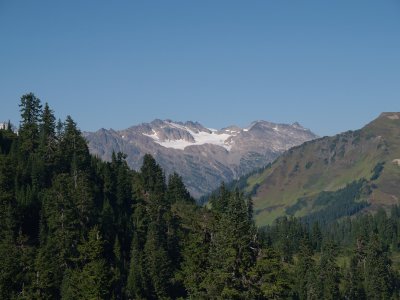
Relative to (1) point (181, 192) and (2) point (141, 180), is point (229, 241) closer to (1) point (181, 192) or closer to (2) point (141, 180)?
(2) point (141, 180)

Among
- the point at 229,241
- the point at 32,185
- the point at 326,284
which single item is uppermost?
the point at 32,185

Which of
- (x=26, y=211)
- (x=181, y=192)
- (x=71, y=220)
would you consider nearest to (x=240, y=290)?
(x=71, y=220)

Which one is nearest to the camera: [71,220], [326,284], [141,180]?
[71,220]

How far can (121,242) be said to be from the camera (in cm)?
12788

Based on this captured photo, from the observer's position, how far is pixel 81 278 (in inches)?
2904

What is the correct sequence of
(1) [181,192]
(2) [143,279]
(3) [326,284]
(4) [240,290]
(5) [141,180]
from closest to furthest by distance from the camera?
(4) [240,290]
(2) [143,279]
(3) [326,284]
(5) [141,180]
(1) [181,192]

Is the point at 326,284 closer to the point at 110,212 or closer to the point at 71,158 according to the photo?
the point at 110,212

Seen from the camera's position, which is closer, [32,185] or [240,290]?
[240,290]

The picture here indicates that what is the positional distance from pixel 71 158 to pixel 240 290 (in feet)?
311

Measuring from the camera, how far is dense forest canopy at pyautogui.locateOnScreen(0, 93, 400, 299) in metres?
65.5

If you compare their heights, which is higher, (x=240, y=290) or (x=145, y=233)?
(x=145, y=233)

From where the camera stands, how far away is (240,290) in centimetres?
6316

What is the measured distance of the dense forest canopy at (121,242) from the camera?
65500 mm

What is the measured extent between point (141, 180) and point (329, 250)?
57216 mm
